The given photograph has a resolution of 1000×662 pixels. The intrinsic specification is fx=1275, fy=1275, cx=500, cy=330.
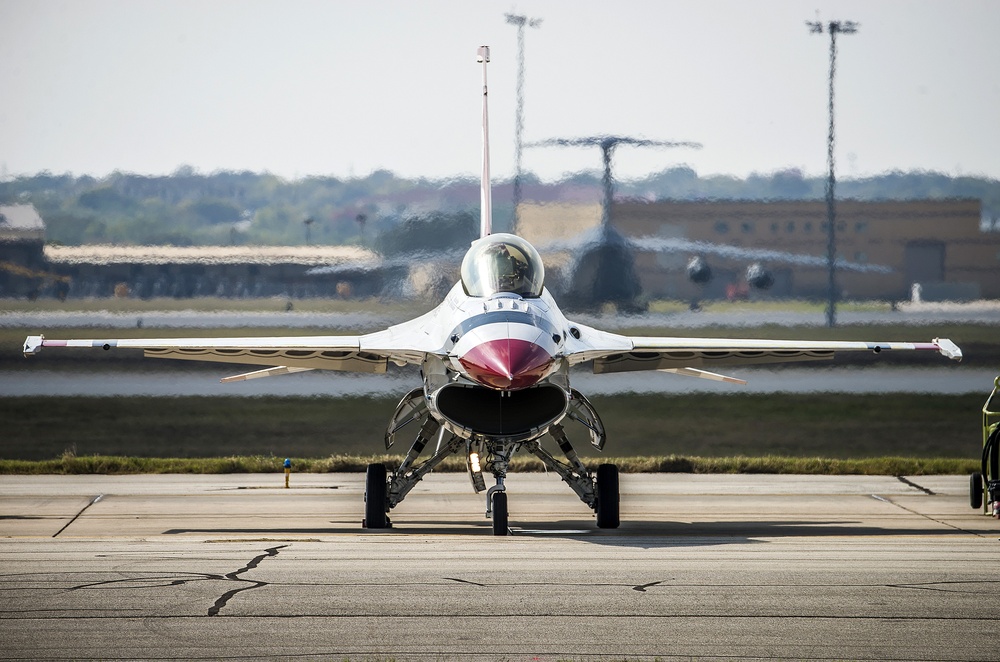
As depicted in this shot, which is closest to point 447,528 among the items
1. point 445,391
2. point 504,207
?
point 445,391

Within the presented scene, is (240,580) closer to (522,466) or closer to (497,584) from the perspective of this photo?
(497,584)

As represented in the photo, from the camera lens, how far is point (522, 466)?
21219mm

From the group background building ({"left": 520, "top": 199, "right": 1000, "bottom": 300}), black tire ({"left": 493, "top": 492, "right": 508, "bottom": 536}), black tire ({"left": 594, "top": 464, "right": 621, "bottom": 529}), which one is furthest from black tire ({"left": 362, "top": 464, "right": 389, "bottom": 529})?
background building ({"left": 520, "top": 199, "right": 1000, "bottom": 300})

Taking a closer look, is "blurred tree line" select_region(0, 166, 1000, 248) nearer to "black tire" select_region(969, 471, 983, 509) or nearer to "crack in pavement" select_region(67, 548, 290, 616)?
"black tire" select_region(969, 471, 983, 509)

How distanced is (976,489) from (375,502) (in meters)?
7.37

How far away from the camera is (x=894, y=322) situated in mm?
22359

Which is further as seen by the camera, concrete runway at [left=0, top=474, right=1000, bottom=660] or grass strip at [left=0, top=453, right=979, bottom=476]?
grass strip at [left=0, top=453, right=979, bottom=476]

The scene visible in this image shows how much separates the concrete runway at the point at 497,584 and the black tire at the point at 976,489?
192mm

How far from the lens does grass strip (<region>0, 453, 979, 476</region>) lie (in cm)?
2069

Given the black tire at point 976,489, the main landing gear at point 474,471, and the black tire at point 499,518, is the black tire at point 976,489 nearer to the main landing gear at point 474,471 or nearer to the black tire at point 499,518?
the main landing gear at point 474,471

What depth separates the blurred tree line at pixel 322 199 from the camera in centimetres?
2203

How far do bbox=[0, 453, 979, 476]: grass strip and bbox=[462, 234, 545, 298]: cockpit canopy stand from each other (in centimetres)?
753

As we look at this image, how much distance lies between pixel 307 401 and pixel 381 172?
15.0ft

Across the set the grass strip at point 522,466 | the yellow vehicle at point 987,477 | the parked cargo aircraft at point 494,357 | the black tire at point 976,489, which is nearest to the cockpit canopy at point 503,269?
the parked cargo aircraft at point 494,357
